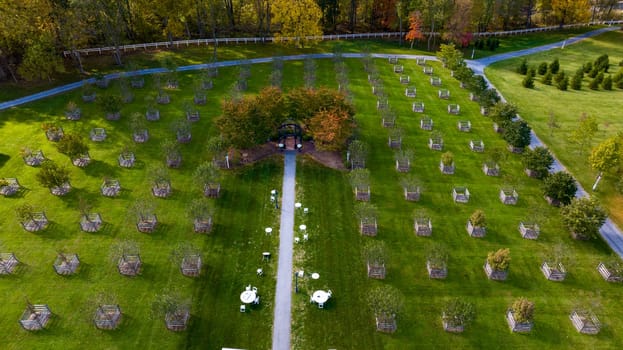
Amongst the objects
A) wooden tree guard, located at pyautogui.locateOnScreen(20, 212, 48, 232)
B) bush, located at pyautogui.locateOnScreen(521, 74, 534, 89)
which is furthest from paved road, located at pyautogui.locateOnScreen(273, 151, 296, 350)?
bush, located at pyautogui.locateOnScreen(521, 74, 534, 89)

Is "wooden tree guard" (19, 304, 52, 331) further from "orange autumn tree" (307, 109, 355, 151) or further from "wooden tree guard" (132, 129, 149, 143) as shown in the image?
"orange autumn tree" (307, 109, 355, 151)

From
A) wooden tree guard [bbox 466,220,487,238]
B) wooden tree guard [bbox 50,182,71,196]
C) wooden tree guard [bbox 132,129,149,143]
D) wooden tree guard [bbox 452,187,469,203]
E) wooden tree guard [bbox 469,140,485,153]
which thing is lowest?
wooden tree guard [bbox 466,220,487,238]

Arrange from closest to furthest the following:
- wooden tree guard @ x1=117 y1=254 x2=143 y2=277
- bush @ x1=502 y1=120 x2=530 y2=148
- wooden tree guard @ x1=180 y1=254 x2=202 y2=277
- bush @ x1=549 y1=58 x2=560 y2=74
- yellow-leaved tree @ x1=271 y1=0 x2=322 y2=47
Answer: wooden tree guard @ x1=117 y1=254 x2=143 y2=277, wooden tree guard @ x1=180 y1=254 x2=202 y2=277, bush @ x1=502 y1=120 x2=530 y2=148, bush @ x1=549 y1=58 x2=560 y2=74, yellow-leaved tree @ x1=271 y1=0 x2=322 y2=47

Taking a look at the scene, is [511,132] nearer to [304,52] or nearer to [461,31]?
[461,31]

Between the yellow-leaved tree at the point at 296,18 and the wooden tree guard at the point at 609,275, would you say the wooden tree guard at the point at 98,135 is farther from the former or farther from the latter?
the wooden tree guard at the point at 609,275

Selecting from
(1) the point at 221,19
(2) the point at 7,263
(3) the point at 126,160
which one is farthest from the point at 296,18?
(2) the point at 7,263

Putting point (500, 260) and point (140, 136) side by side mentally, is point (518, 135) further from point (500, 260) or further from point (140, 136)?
point (140, 136)
